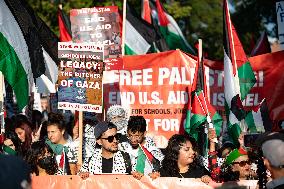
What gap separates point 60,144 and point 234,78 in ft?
7.07

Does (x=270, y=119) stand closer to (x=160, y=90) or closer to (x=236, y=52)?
(x=236, y=52)

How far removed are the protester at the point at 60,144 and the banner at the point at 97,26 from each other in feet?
6.90

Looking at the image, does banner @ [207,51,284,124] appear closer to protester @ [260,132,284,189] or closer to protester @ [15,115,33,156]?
protester @ [15,115,33,156]

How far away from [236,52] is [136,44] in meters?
3.73

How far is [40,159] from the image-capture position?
726cm

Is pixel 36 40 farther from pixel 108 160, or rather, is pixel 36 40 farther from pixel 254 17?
pixel 254 17

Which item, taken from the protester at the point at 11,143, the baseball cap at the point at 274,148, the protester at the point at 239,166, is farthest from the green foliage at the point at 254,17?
the baseball cap at the point at 274,148

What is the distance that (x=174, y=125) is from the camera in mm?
10016

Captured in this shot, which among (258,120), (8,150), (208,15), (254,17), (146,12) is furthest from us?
(208,15)

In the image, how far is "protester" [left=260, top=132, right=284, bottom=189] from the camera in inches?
176

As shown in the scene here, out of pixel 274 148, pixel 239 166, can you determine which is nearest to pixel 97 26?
pixel 239 166

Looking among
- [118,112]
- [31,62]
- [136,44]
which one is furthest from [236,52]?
[136,44]

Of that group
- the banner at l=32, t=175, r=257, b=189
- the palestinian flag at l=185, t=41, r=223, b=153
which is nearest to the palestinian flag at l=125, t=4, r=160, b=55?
the palestinian flag at l=185, t=41, r=223, b=153

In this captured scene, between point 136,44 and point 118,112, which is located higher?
point 136,44
